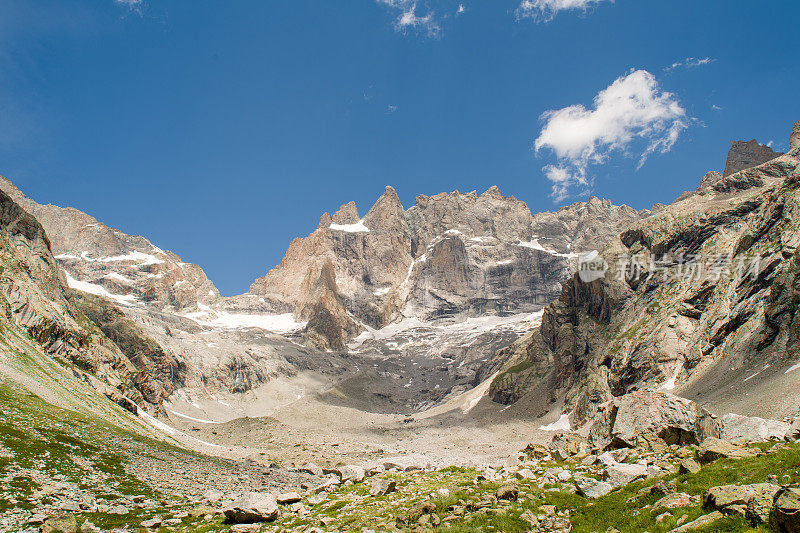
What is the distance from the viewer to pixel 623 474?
19.3 m

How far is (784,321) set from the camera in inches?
2648

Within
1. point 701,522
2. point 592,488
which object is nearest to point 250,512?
point 592,488

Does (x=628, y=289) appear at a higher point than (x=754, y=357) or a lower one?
higher

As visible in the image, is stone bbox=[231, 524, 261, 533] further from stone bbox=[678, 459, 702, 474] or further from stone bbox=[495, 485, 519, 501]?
stone bbox=[678, 459, 702, 474]

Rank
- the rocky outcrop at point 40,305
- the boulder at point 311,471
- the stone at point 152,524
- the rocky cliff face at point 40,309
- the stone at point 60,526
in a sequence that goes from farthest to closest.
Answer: the rocky outcrop at point 40,305 < the rocky cliff face at point 40,309 < the boulder at point 311,471 < the stone at point 152,524 < the stone at point 60,526

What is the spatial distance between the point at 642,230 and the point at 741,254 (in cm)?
5826

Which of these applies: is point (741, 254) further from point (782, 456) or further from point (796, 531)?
point (796, 531)

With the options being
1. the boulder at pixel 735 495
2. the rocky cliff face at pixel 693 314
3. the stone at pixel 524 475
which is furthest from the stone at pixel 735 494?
the rocky cliff face at pixel 693 314

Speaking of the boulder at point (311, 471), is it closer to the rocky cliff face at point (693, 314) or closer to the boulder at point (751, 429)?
the boulder at point (751, 429)

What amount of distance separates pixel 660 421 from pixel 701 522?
929 inches

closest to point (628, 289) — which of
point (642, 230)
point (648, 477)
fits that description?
point (642, 230)

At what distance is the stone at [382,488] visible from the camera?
26.9 metres

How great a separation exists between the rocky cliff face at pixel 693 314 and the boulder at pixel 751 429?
→ 58.8 ft

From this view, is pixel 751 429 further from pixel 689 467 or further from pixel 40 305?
pixel 40 305
